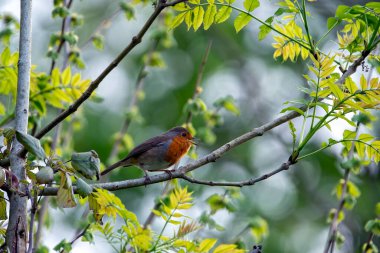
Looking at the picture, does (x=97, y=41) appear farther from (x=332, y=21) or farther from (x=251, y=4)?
(x=332, y=21)

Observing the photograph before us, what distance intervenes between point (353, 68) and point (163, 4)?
106 cm

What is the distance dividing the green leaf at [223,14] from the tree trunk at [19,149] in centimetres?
94

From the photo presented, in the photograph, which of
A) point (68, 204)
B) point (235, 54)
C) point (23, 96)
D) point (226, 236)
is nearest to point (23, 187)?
point (68, 204)

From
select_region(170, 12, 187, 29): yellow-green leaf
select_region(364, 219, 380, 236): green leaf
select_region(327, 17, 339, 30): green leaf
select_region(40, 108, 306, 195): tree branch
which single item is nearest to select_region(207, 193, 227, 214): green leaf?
select_region(364, 219, 380, 236): green leaf

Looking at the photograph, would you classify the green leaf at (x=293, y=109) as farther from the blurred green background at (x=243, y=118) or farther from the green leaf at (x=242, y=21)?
the blurred green background at (x=243, y=118)

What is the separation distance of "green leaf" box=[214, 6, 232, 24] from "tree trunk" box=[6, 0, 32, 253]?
0.94 metres

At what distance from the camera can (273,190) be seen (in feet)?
41.0

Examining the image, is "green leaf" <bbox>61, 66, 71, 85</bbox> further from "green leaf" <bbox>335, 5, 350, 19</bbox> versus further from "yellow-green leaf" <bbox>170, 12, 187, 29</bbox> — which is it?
"green leaf" <bbox>335, 5, 350, 19</bbox>

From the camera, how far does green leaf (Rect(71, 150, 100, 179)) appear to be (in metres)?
2.49

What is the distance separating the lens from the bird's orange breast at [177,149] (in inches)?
259

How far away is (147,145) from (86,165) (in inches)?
163

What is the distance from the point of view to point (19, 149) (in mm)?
2531

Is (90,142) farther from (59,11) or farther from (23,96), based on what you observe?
(23,96)

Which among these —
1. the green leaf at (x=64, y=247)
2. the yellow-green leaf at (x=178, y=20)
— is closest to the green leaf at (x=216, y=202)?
the green leaf at (x=64, y=247)
